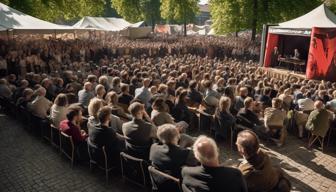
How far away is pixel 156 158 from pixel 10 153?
4093 millimetres

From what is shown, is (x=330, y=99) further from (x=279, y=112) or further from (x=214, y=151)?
(x=214, y=151)

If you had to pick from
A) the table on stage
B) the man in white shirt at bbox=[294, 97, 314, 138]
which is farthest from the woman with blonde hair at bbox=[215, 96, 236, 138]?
the table on stage

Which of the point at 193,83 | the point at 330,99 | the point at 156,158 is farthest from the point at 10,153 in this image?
→ the point at 330,99

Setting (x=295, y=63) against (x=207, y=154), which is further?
(x=295, y=63)

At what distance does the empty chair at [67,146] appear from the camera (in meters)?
5.52

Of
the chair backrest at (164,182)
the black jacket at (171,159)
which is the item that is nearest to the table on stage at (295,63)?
the black jacket at (171,159)

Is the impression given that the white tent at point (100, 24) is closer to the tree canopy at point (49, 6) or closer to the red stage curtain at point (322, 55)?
the tree canopy at point (49, 6)

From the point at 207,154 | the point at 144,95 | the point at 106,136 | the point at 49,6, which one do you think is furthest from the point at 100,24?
the point at 207,154

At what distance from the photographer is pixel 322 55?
51.9 ft

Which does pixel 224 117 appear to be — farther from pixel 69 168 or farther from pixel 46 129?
pixel 46 129

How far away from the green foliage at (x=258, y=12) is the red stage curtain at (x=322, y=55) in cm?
1269

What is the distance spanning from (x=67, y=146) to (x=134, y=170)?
1809 mm

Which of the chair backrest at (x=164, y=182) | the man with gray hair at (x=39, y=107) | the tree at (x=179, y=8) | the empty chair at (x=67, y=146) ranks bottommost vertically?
the empty chair at (x=67, y=146)

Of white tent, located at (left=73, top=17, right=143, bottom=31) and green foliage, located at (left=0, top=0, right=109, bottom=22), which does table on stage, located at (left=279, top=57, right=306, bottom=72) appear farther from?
green foliage, located at (left=0, top=0, right=109, bottom=22)
